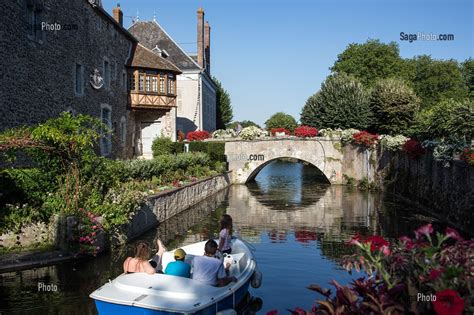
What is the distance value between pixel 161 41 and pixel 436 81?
112 ft

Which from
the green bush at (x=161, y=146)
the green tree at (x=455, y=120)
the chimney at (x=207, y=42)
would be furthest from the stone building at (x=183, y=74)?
the green tree at (x=455, y=120)

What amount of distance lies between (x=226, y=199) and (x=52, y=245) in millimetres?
14071

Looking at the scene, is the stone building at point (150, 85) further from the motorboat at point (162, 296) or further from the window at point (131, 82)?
the motorboat at point (162, 296)

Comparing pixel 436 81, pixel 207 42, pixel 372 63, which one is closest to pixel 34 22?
pixel 207 42

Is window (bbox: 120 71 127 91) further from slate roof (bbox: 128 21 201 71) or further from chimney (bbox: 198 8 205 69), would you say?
chimney (bbox: 198 8 205 69)

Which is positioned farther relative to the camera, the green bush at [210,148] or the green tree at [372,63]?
the green tree at [372,63]

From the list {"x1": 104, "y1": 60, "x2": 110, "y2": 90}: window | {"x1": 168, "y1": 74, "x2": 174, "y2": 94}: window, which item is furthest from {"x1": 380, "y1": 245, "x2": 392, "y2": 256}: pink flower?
{"x1": 168, "y1": 74, "x2": 174, "y2": 94}: window

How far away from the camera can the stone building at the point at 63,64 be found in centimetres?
1599

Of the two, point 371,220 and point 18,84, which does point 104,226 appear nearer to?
point 18,84

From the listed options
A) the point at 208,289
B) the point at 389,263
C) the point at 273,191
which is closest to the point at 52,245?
the point at 208,289

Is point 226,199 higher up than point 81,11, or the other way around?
point 81,11

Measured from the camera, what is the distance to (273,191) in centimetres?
2995

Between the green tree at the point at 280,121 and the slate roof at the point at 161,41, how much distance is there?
67.8 metres

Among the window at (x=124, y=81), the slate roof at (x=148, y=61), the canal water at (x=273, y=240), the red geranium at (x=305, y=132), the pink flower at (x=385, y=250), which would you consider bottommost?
the canal water at (x=273, y=240)
